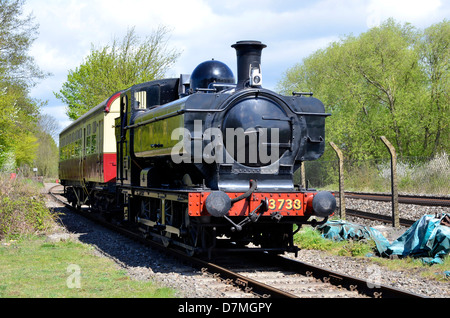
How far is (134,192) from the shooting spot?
11.1 m

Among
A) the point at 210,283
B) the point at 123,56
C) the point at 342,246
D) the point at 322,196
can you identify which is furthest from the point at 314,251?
the point at 123,56

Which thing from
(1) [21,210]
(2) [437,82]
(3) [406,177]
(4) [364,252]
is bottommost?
(4) [364,252]

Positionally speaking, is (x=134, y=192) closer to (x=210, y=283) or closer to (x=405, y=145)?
(x=210, y=283)

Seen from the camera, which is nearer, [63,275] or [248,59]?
[63,275]

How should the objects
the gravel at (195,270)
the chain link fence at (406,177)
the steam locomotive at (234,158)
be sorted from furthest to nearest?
the chain link fence at (406,177) → the steam locomotive at (234,158) → the gravel at (195,270)

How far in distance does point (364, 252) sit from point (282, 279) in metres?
2.50

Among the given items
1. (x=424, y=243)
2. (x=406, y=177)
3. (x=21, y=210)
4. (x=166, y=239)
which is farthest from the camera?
(x=406, y=177)

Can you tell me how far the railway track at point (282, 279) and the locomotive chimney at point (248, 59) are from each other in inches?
115

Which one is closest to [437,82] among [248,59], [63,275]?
[248,59]

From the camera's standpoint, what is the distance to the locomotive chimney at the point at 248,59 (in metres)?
8.68

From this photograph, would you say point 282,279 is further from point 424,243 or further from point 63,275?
point 63,275

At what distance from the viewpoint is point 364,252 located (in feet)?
31.0

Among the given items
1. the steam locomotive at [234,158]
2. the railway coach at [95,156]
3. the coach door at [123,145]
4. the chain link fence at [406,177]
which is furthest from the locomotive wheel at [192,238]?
the chain link fence at [406,177]

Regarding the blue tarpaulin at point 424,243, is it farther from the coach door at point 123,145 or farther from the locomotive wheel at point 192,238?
the coach door at point 123,145
